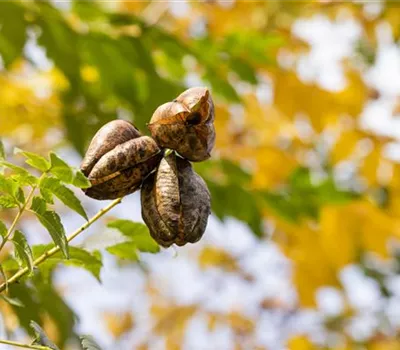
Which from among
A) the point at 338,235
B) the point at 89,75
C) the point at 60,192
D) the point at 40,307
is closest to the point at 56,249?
the point at 60,192

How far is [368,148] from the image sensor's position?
11.3 ft

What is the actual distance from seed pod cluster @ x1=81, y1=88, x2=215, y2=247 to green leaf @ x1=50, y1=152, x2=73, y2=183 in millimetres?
25

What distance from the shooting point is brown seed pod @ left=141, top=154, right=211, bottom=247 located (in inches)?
34.3

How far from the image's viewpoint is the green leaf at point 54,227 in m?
0.87

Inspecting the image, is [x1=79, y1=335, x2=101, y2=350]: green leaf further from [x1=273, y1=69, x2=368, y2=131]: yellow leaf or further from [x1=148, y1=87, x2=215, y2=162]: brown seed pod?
[x1=273, y1=69, x2=368, y2=131]: yellow leaf

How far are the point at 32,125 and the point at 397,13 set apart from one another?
A: 5.57 feet

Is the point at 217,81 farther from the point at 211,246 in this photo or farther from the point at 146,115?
the point at 211,246

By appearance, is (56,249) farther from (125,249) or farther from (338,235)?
(338,235)

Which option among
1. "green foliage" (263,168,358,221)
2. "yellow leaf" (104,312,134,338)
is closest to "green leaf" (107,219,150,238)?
"green foliage" (263,168,358,221)

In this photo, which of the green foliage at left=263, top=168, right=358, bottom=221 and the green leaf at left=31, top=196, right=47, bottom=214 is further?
the green foliage at left=263, top=168, right=358, bottom=221

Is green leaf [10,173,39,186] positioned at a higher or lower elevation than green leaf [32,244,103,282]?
lower

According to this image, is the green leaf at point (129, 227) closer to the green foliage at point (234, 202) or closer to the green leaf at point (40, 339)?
the green leaf at point (40, 339)

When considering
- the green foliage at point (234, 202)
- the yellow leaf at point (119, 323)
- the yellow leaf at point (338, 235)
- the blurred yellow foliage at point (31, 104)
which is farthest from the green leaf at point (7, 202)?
the yellow leaf at point (119, 323)

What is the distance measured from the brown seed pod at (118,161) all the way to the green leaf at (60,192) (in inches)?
0.8
